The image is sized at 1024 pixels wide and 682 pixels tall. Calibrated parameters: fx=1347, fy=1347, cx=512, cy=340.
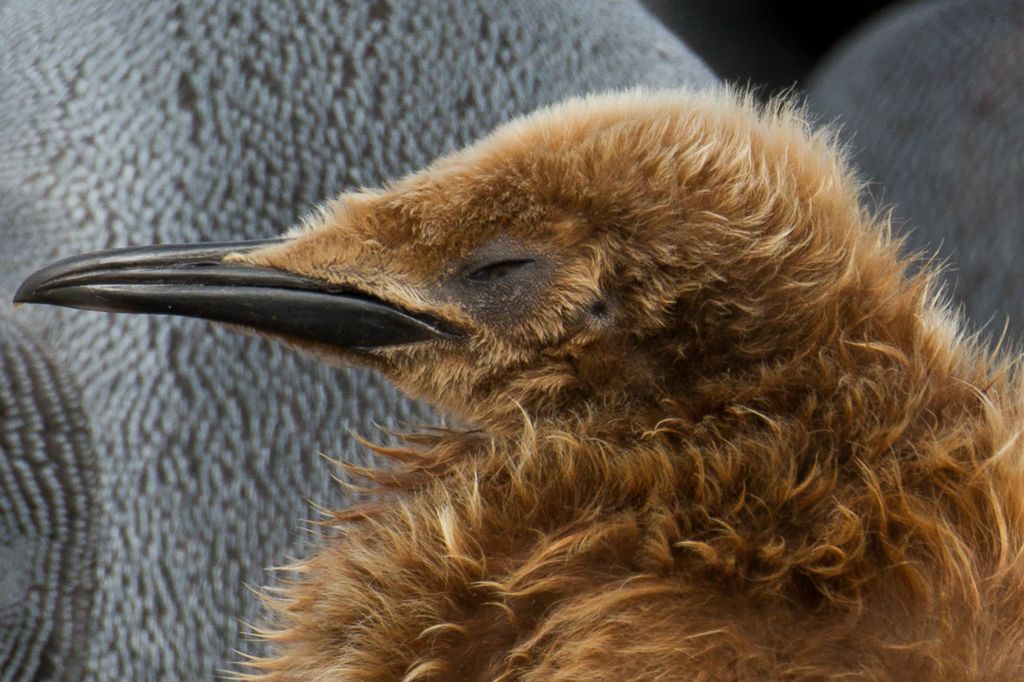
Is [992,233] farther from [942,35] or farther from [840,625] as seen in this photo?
[840,625]

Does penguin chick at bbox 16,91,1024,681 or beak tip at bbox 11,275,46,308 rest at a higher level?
beak tip at bbox 11,275,46,308

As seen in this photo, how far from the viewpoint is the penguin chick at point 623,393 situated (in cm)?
44

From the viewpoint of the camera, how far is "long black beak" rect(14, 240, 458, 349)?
0.49 metres

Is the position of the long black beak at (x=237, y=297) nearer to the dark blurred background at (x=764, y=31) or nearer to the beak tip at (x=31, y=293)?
the beak tip at (x=31, y=293)

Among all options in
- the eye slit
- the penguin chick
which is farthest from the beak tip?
the eye slit

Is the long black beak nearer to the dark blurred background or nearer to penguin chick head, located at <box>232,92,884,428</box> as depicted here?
penguin chick head, located at <box>232,92,884,428</box>

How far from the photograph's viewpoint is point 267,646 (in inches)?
24.7

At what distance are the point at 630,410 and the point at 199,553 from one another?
27cm

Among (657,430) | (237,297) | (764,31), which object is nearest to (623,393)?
(657,430)

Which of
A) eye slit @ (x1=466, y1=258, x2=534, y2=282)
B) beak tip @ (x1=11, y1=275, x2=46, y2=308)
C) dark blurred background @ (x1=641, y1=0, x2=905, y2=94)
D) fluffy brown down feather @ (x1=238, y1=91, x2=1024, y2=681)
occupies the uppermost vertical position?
dark blurred background @ (x1=641, y1=0, x2=905, y2=94)

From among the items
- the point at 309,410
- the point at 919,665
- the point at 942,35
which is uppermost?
the point at 942,35

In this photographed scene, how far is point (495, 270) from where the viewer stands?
19.4 inches

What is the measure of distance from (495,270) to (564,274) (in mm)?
26

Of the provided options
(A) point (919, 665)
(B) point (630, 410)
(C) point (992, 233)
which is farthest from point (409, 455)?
(C) point (992, 233)
